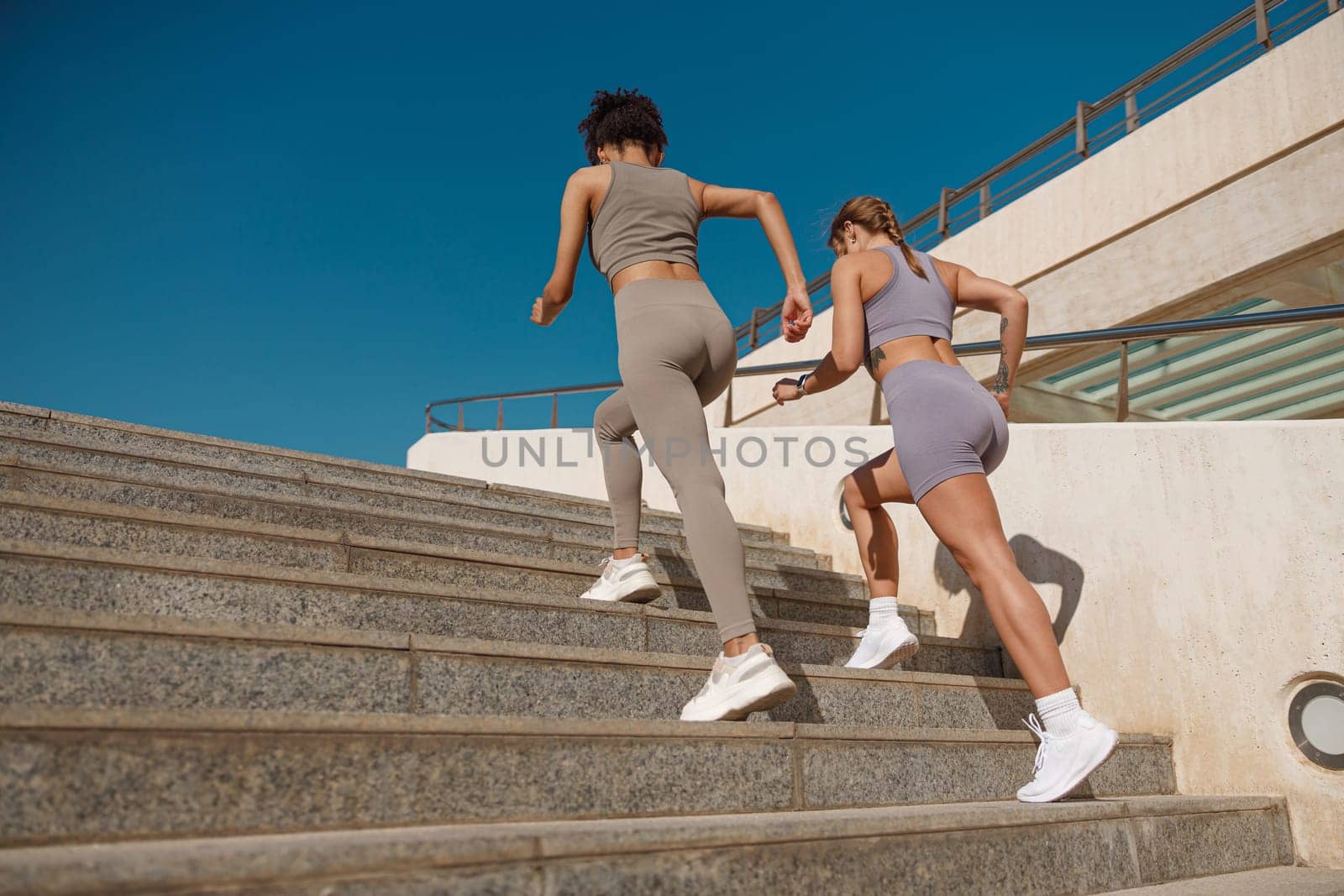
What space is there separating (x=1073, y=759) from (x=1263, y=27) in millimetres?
8803

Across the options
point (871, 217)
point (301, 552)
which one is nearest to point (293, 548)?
point (301, 552)

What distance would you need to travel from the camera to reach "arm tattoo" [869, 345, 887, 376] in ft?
11.9

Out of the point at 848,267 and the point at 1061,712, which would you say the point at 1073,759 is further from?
the point at 848,267

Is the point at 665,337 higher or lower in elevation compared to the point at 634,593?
higher

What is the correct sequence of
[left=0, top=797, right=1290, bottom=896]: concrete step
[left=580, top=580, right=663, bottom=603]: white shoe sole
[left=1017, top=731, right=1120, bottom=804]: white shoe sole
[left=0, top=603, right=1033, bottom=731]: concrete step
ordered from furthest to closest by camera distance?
[left=580, top=580, right=663, bottom=603]: white shoe sole → [left=1017, top=731, right=1120, bottom=804]: white shoe sole → [left=0, top=603, right=1033, bottom=731]: concrete step → [left=0, top=797, right=1290, bottom=896]: concrete step

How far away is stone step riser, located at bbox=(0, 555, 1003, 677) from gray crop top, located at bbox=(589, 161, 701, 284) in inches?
45.4

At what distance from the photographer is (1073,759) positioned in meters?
2.84

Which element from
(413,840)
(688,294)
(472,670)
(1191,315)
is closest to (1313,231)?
(1191,315)

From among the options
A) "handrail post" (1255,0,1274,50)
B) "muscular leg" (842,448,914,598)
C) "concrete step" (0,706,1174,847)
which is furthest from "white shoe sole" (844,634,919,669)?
"handrail post" (1255,0,1274,50)

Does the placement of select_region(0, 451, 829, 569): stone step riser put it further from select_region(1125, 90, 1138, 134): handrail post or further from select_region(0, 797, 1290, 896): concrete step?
select_region(1125, 90, 1138, 134): handrail post

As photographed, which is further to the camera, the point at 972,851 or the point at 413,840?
the point at 972,851

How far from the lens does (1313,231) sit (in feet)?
26.4

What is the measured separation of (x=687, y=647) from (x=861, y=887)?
149cm

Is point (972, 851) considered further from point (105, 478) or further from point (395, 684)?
point (105, 478)
